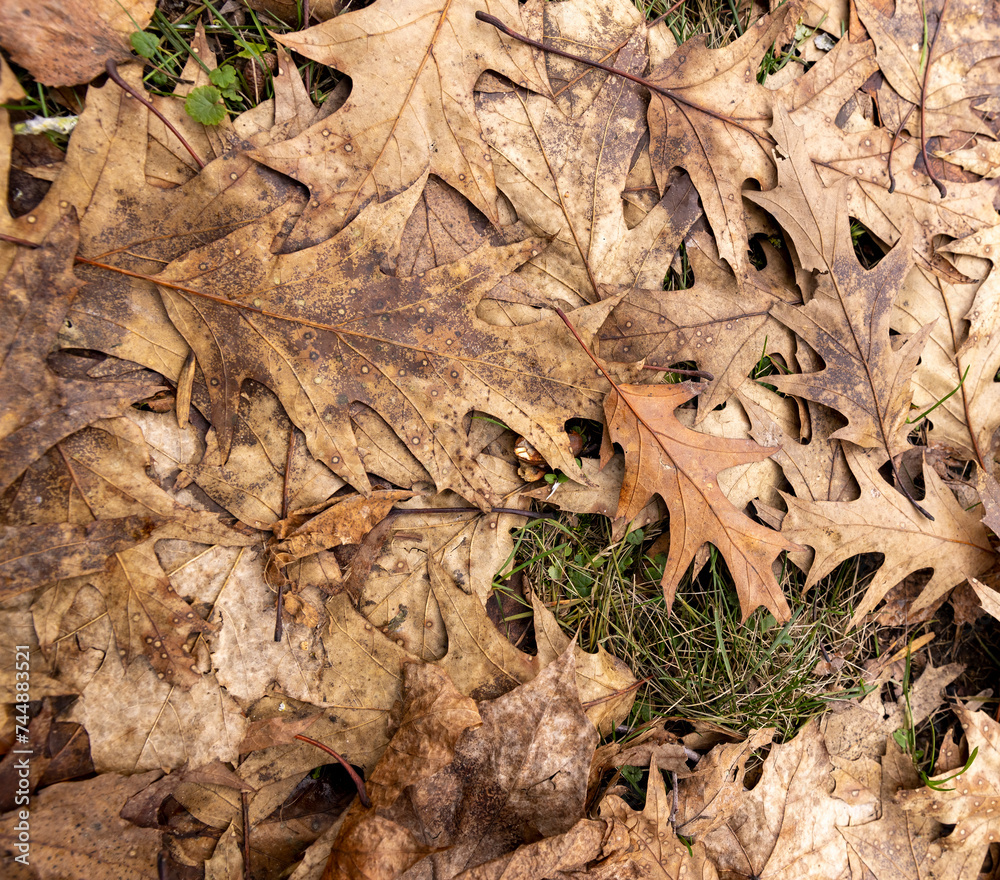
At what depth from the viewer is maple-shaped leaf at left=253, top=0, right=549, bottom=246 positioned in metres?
1.92

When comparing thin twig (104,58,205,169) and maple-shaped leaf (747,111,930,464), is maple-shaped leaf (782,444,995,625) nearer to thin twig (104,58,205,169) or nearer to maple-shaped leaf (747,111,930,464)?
maple-shaped leaf (747,111,930,464)

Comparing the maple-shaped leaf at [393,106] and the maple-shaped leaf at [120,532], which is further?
the maple-shaped leaf at [393,106]

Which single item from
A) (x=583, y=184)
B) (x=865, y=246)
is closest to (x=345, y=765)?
(x=583, y=184)

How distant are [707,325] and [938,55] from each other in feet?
5.07

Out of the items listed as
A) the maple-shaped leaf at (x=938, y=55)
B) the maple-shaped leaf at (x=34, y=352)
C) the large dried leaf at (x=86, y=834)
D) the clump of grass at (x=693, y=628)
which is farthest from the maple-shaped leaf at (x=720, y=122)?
the large dried leaf at (x=86, y=834)

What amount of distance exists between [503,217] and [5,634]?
2.15m

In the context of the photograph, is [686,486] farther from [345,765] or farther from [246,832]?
[246,832]

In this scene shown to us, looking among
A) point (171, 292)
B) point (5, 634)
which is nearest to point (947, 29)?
point (171, 292)

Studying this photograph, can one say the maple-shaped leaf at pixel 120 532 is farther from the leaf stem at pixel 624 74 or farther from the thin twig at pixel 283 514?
the leaf stem at pixel 624 74

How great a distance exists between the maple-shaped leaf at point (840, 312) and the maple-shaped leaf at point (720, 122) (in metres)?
0.09

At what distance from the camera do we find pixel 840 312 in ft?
7.39

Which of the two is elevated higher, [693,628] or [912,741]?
[693,628]

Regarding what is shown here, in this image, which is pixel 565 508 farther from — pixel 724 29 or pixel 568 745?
pixel 724 29

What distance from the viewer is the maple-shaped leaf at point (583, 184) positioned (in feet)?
6.91
